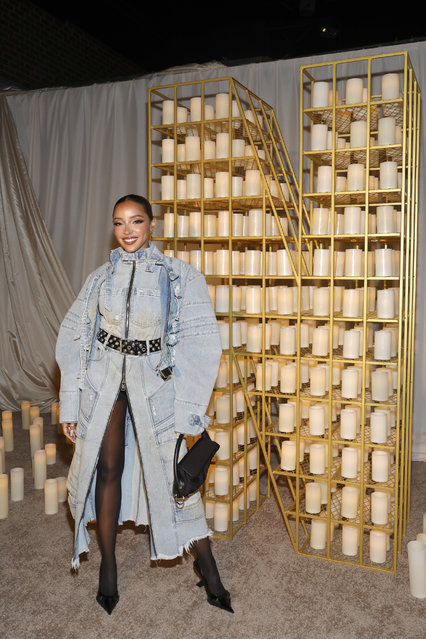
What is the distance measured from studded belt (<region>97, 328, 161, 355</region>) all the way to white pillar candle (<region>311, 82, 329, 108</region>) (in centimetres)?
126

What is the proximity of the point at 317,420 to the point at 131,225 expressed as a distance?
117cm

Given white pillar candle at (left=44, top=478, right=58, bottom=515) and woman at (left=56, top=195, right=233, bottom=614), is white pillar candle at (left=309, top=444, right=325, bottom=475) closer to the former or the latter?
woman at (left=56, top=195, right=233, bottom=614)

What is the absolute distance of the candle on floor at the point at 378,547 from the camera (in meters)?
2.59

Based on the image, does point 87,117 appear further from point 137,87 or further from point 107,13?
point 107,13

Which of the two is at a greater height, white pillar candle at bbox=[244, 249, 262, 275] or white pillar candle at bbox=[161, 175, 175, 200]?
white pillar candle at bbox=[161, 175, 175, 200]

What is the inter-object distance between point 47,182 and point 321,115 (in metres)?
3.30

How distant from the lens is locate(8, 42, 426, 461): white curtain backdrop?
14.6 ft

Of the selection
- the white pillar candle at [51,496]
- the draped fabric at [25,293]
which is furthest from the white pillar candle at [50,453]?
the draped fabric at [25,293]

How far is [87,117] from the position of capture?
5.15 meters

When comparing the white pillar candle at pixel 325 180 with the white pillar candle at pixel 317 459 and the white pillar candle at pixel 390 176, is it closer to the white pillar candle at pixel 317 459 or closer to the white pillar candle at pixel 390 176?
the white pillar candle at pixel 390 176

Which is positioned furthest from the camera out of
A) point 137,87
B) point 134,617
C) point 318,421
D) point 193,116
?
point 137,87

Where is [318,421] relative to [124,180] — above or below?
below

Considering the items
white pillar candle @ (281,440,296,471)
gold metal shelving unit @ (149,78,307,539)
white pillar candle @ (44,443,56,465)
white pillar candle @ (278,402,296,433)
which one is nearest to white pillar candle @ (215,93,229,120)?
gold metal shelving unit @ (149,78,307,539)

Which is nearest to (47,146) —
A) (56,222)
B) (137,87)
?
(56,222)
